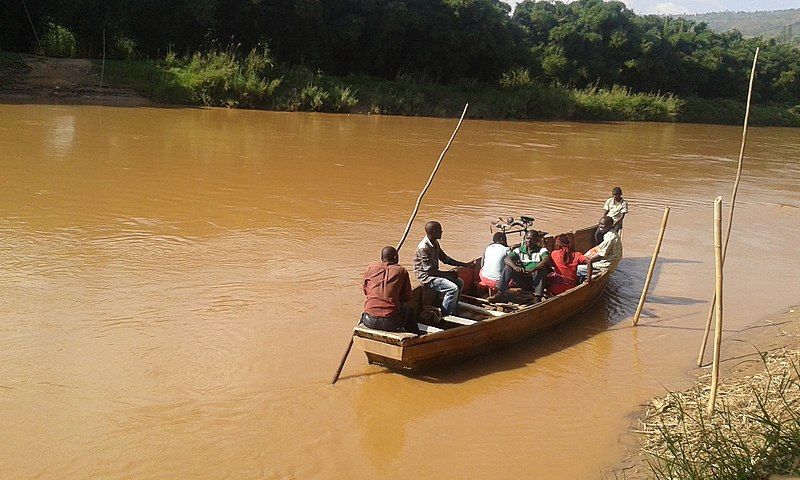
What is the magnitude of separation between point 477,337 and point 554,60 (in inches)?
1170

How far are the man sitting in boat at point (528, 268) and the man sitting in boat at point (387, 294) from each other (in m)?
1.58

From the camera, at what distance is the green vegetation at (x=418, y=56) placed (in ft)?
76.2

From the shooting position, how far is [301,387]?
555 centimetres

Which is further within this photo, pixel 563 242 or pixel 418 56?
pixel 418 56

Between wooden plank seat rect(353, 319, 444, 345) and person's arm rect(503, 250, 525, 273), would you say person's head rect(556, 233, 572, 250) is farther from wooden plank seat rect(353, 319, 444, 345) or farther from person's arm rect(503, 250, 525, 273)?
wooden plank seat rect(353, 319, 444, 345)

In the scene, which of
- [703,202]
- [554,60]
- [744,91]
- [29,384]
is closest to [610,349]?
[29,384]

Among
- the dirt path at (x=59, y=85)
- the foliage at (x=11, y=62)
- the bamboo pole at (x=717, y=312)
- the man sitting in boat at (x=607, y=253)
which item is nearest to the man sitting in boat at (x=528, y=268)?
the man sitting in boat at (x=607, y=253)

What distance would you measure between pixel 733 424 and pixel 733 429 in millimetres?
509

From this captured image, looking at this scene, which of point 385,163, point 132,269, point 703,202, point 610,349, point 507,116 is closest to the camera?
point 610,349

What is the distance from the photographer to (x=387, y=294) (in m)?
5.58

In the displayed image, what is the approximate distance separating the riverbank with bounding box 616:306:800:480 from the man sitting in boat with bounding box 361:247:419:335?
6.27ft

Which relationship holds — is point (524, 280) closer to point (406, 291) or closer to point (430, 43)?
point (406, 291)

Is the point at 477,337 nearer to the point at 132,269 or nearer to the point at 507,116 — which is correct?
the point at 132,269

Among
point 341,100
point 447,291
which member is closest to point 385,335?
point 447,291
